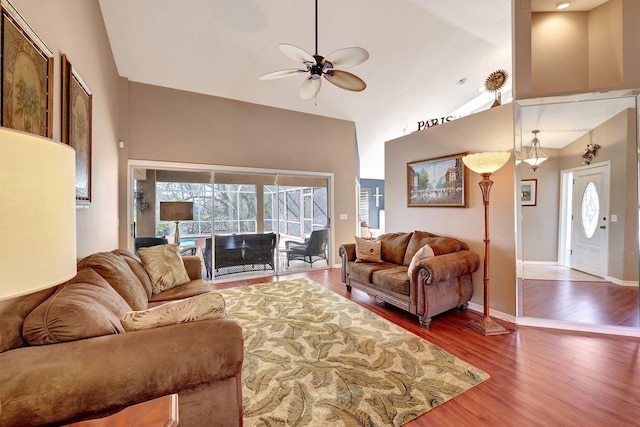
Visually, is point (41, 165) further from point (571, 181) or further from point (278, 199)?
point (278, 199)

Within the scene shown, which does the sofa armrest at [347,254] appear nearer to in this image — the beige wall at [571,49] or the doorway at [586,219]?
the doorway at [586,219]

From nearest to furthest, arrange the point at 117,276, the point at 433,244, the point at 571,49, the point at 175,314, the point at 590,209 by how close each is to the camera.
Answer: the point at 175,314 < the point at 117,276 < the point at 590,209 < the point at 571,49 < the point at 433,244

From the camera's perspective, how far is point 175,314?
4.43 ft

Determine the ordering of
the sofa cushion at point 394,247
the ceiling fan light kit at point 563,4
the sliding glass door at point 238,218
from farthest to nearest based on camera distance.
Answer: the sliding glass door at point 238,218 < the sofa cushion at point 394,247 < the ceiling fan light kit at point 563,4

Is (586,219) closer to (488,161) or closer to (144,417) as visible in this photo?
(488,161)

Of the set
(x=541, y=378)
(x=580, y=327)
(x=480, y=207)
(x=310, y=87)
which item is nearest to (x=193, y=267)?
(x=310, y=87)

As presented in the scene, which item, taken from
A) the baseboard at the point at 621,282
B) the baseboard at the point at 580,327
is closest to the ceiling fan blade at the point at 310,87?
the baseboard at the point at 580,327

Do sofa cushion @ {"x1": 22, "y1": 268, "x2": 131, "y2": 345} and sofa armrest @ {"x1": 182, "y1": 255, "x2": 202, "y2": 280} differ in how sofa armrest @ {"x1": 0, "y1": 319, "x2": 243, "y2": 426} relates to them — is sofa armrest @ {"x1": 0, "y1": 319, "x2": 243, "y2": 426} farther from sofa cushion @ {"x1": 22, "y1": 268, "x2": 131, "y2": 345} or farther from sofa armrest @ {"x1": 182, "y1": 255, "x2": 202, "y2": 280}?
sofa armrest @ {"x1": 182, "y1": 255, "x2": 202, "y2": 280}

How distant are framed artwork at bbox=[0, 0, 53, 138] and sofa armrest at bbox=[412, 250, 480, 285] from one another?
323 centimetres

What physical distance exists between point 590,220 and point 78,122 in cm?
529

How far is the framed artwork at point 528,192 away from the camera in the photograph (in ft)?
10.0

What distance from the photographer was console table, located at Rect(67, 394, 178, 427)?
770 mm

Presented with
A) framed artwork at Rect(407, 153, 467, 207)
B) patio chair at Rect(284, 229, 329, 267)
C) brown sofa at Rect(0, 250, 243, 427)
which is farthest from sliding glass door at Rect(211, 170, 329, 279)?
brown sofa at Rect(0, 250, 243, 427)

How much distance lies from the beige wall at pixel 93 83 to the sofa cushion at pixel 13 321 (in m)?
1.20
